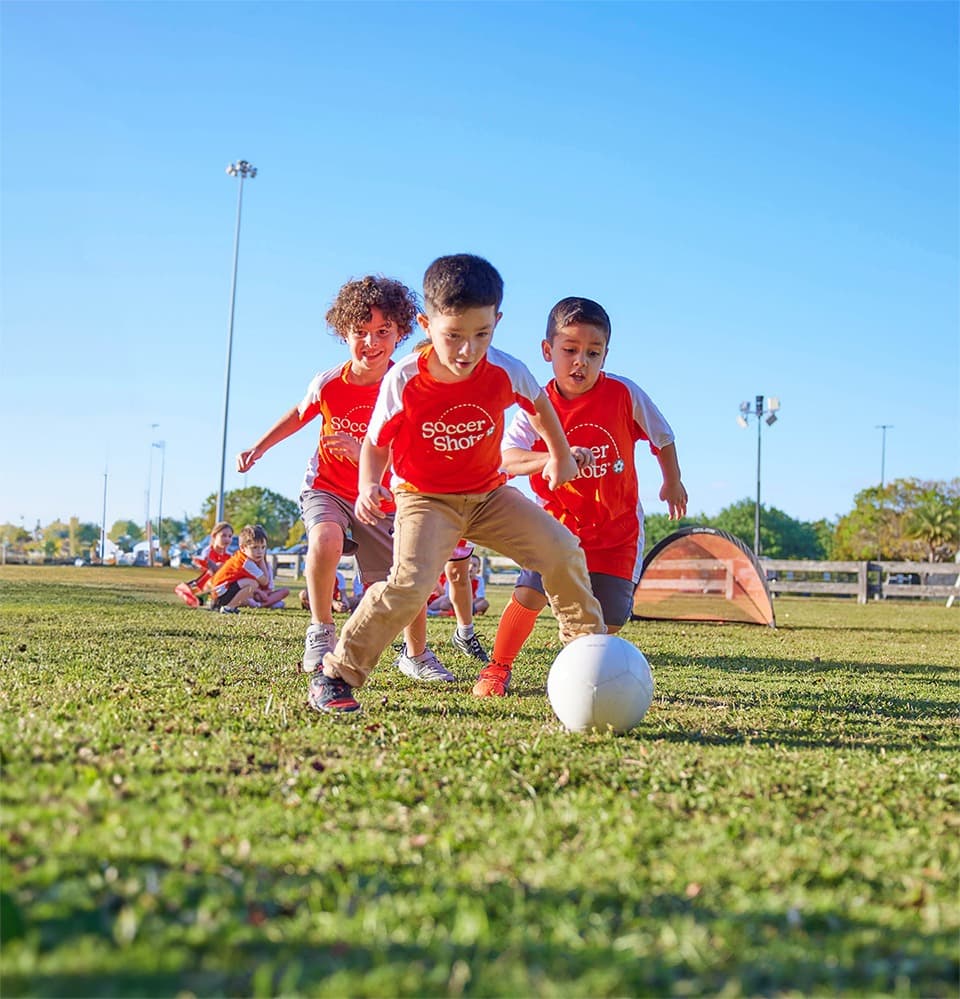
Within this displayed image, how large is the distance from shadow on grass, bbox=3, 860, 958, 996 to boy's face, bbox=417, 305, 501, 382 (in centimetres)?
319

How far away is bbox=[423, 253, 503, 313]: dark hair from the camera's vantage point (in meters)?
5.07

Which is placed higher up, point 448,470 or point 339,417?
point 339,417

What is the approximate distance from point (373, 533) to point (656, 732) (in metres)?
2.78

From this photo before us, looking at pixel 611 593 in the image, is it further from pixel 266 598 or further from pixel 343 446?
pixel 266 598

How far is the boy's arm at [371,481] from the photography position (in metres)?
5.18

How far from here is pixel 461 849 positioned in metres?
2.81

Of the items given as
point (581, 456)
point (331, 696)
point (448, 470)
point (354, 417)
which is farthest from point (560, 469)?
point (354, 417)

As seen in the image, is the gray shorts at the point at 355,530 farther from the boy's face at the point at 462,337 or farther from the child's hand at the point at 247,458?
the boy's face at the point at 462,337

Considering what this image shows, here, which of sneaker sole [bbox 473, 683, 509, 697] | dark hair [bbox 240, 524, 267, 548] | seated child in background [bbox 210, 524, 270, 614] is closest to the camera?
sneaker sole [bbox 473, 683, 509, 697]

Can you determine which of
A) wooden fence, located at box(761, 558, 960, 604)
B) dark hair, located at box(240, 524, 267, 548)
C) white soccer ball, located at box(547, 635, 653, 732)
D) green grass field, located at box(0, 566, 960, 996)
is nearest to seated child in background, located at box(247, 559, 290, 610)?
dark hair, located at box(240, 524, 267, 548)

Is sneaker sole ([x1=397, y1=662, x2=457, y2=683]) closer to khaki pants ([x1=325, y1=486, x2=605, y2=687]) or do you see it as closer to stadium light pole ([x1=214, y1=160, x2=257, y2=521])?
khaki pants ([x1=325, y1=486, x2=605, y2=687])

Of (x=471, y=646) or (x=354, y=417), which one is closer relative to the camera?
(x=354, y=417)

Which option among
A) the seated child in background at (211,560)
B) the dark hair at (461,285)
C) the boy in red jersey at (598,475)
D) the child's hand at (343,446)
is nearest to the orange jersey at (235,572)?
the seated child in background at (211,560)

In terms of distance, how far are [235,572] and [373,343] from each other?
927 centimetres
